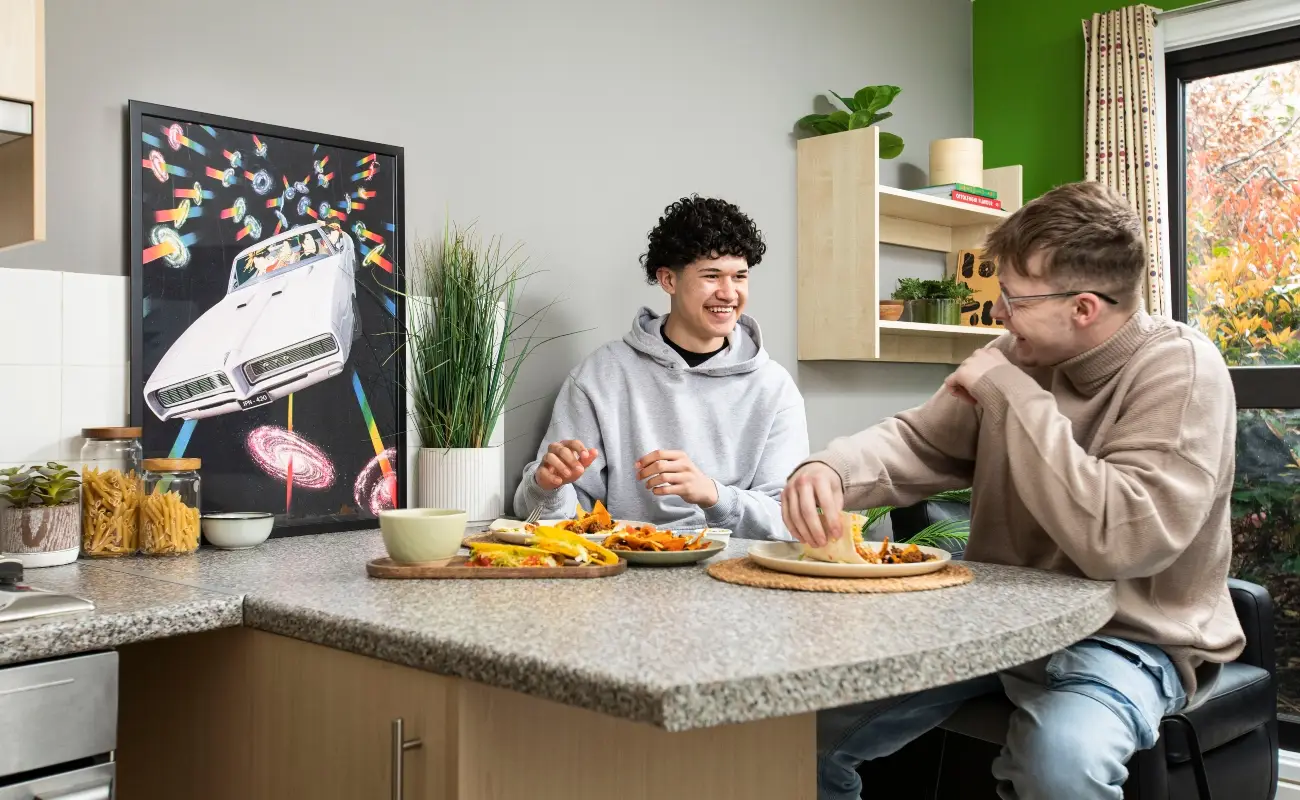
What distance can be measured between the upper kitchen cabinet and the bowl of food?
712mm

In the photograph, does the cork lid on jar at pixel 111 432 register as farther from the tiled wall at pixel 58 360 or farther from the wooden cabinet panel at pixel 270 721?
the wooden cabinet panel at pixel 270 721

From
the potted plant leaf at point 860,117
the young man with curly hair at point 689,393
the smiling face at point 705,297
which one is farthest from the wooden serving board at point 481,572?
the potted plant leaf at point 860,117

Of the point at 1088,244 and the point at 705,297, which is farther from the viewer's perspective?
the point at 705,297

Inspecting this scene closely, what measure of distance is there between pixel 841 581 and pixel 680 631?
328 millimetres

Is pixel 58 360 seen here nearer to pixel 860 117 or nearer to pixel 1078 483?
pixel 1078 483

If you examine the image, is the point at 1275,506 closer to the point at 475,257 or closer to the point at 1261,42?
the point at 1261,42

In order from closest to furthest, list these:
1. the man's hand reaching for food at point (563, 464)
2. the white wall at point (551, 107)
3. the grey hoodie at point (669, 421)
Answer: the white wall at point (551, 107) → the man's hand reaching for food at point (563, 464) → the grey hoodie at point (669, 421)

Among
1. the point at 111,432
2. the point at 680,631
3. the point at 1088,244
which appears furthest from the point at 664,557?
the point at 111,432

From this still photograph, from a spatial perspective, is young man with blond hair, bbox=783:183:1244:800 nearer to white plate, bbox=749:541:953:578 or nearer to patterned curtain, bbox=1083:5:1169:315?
white plate, bbox=749:541:953:578

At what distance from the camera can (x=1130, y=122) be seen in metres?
3.62

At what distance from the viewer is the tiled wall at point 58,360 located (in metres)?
1.88

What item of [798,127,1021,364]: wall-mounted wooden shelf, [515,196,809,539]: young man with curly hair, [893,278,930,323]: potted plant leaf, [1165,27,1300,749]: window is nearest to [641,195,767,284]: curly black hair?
[515,196,809,539]: young man with curly hair

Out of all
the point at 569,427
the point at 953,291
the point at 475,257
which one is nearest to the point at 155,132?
the point at 475,257

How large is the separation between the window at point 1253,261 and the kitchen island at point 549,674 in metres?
2.42
